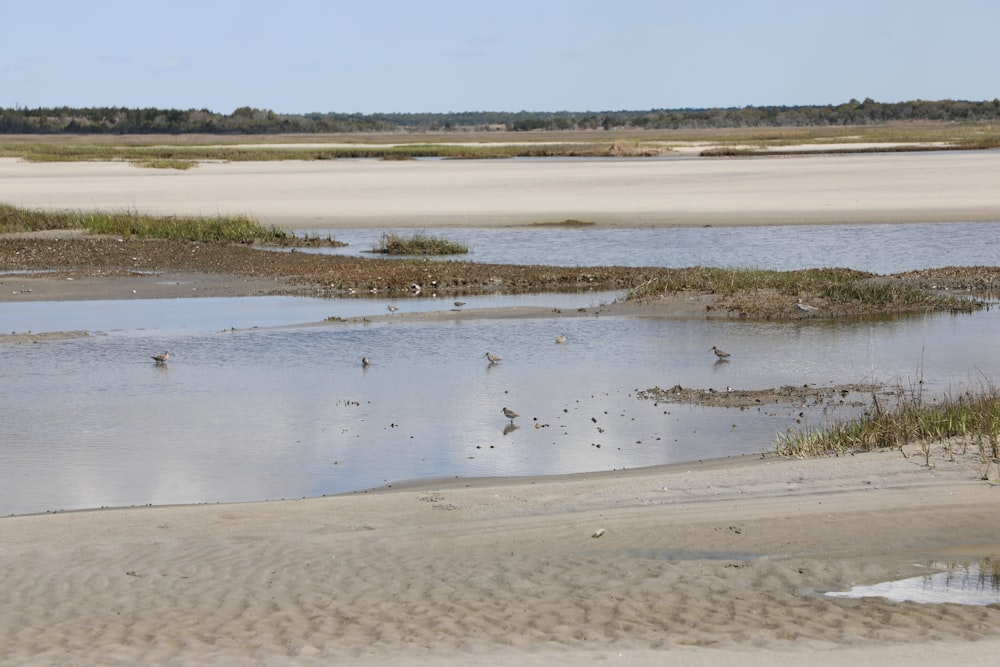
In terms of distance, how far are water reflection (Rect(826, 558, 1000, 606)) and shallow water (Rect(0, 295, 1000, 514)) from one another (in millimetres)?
3891

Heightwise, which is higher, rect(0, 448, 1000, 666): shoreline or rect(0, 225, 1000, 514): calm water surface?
rect(0, 448, 1000, 666): shoreline

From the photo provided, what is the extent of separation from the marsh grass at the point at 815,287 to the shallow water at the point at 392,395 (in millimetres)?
802

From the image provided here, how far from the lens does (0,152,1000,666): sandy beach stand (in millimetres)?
6316

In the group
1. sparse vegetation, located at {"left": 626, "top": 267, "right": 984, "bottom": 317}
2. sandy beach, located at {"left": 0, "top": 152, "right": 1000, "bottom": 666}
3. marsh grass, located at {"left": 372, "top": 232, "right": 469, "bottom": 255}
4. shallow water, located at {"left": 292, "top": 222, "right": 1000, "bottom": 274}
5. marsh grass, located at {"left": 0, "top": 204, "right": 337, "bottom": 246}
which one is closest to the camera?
sandy beach, located at {"left": 0, "top": 152, "right": 1000, "bottom": 666}

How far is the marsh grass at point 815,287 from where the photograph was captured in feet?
65.5

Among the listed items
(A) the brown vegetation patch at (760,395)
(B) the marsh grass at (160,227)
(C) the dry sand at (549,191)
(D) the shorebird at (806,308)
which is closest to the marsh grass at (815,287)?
(D) the shorebird at (806,308)

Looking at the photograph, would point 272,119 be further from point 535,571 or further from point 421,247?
point 535,571

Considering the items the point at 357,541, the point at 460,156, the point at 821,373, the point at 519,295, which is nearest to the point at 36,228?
the point at 519,295

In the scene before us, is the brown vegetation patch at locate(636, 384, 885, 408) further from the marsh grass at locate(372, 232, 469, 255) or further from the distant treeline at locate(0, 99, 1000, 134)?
→ the distant treeline at locate(0, 99, 1000, 134)

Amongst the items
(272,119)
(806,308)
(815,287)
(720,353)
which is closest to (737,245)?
(815,287)

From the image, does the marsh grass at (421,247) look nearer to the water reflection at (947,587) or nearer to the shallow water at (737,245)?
the shallow water at (737,245)

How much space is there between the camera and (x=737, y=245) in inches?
1179

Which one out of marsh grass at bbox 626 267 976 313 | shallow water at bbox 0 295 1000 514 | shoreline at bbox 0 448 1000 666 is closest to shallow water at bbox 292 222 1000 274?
marsh grass at bbox 626 267 976 313

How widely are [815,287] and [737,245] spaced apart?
9.71 metres
